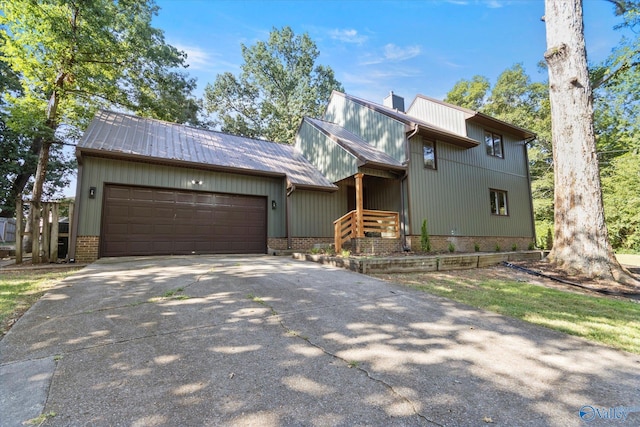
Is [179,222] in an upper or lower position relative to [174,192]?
lower

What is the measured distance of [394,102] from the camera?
52.2 ft

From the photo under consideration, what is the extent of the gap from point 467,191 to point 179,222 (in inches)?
421

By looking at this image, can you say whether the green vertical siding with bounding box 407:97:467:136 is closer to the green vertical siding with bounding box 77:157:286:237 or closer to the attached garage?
the attached garage

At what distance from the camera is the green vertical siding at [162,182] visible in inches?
319

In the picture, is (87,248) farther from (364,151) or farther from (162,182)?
(364,151)

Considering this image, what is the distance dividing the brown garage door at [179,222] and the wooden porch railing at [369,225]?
2877mm

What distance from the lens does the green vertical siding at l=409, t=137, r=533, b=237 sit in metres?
10.4

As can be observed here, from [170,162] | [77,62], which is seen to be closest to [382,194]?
[170,162]

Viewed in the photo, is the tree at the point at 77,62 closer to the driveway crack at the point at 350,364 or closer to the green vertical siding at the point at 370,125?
the green vertical siding at the point at 370,125

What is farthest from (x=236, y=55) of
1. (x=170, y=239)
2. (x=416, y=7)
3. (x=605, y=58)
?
(x=605, y=58)

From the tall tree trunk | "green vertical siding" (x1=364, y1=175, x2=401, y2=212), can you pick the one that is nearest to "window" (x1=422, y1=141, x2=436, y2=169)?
"green vertical siding" (x1=364, y1=175, x2=401, y2=212)

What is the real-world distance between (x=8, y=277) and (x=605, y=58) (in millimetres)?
22884

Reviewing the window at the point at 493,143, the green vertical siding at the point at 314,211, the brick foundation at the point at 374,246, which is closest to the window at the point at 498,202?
the window at the point at 493,143

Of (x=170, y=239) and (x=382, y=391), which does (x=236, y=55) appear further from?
(x=382, y=391)
